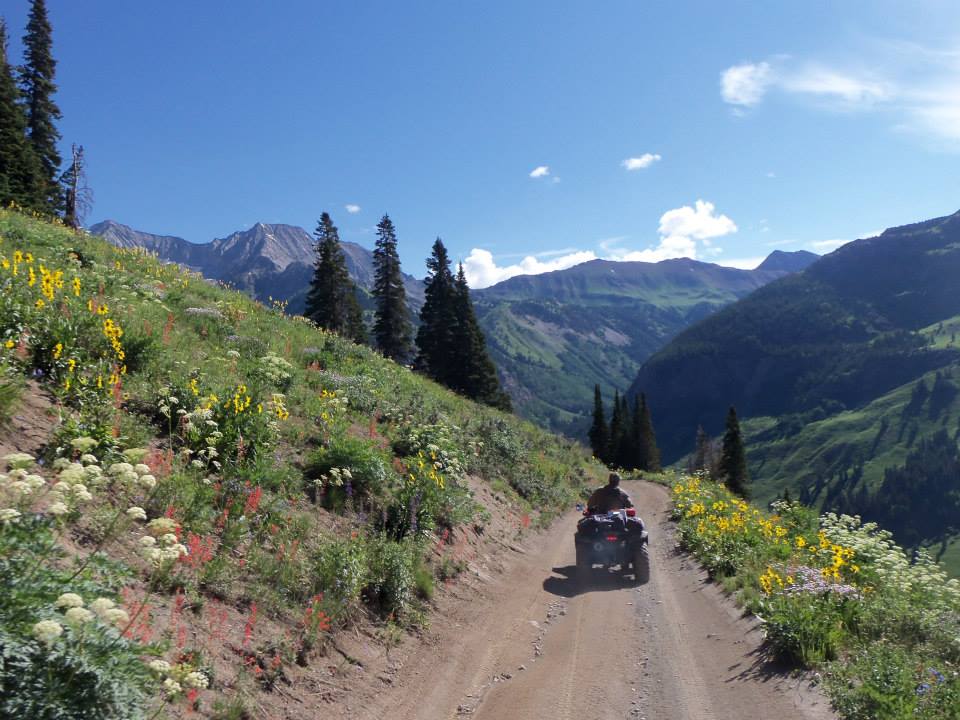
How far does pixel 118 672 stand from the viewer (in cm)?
365

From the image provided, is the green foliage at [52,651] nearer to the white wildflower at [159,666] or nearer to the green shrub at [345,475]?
the white wildflower at [159,666]

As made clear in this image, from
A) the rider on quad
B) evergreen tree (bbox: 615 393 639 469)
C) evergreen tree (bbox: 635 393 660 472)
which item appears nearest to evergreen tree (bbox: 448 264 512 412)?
evergreen tree (bbox: 615 393 639 469)

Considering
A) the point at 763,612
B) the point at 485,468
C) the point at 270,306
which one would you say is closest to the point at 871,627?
the point at 763,612

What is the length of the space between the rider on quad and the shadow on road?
1.42m

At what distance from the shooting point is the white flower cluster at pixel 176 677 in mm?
4152

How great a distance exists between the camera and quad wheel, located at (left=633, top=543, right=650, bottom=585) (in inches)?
445

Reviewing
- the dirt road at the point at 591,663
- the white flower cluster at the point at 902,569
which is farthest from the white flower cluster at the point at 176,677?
the white flower cluster at the point at 902,569

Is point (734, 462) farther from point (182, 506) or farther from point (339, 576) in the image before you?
point (182, 506)

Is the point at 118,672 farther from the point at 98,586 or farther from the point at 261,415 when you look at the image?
the point at 261,415

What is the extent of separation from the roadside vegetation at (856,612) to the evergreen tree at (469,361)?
121ft

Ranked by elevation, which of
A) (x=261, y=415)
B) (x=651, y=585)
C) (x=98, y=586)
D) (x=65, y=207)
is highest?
(x=65, y=207)

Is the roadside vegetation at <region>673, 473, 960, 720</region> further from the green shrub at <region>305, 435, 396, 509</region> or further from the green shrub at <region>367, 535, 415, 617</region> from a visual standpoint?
the green shrub at <region>305, 435, 396, 509</region>

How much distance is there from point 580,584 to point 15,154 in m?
39.3

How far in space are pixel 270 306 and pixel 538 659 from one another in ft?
57.6
